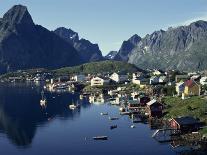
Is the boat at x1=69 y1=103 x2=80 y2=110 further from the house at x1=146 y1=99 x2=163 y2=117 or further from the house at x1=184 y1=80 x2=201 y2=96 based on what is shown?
the house at x1=146 y1=99 x2=163 y2=117

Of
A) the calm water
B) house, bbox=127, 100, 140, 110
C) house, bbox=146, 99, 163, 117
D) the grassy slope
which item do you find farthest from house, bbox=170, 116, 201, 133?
house, bbox=127, 100, 140, 110

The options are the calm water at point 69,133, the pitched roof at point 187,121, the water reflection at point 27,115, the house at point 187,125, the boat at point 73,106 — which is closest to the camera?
the calm water at point 69,133

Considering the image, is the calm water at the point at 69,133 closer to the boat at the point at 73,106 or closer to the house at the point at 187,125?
the boat at the point at 73,106

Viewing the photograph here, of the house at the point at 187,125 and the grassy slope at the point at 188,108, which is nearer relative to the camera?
the house at the point at 187,125

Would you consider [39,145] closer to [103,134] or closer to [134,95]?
[103,134]

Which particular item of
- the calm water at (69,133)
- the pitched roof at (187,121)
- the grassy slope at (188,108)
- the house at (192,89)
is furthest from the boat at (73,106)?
the pitched roof at (187,121)

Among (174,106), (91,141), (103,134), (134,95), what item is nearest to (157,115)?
(174,106)

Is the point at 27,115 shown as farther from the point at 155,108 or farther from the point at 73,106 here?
the point at 155,108

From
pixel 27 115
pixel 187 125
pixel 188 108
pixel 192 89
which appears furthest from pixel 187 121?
pixel 27 115

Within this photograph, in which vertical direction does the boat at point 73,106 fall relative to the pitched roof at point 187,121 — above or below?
above
